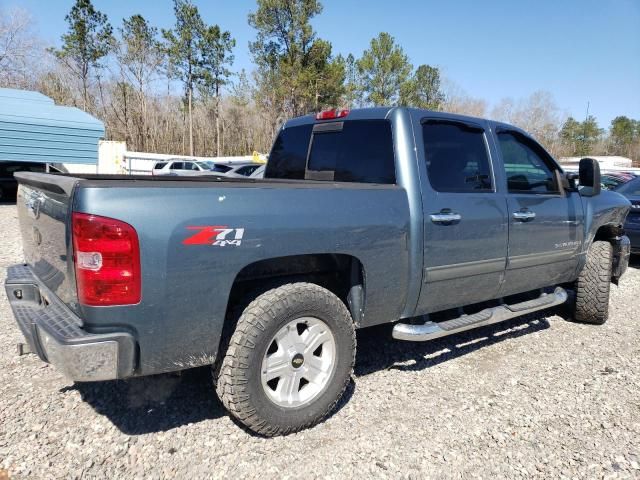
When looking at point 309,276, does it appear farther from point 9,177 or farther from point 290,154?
point 9,177

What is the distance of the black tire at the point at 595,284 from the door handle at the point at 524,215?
4.64ft

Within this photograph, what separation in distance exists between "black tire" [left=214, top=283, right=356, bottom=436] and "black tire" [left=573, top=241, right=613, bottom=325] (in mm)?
3238

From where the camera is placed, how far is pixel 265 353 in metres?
2.60

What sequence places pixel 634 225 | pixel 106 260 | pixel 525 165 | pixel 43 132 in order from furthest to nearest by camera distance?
pixel 43 132 < pixel 634 225 < pixel 525 165 < pixel 106 260

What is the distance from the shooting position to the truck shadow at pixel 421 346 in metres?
3.85

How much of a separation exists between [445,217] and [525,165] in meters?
1.42

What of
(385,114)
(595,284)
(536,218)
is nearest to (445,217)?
(385,114)

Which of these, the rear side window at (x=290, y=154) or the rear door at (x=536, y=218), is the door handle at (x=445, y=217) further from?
the rear side window at (x=290, y=154)

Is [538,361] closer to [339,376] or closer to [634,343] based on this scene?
[634,343]

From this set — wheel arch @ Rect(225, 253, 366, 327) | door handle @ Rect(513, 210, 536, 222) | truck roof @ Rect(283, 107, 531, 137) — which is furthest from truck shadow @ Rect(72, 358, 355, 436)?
truck roof @ Rect(283, 107, 531, 137)

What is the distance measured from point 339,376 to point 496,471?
3.29 ft

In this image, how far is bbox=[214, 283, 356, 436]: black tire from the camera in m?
2.51

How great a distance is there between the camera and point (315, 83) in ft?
115

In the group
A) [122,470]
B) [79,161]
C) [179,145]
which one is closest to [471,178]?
[122,470]
